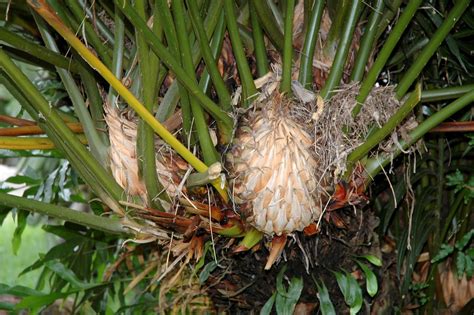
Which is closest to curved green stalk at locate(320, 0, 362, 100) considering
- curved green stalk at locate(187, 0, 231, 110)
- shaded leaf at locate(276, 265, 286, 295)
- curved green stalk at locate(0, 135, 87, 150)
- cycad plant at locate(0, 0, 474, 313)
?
cycad plant at locate(0, 0, 474, 313)

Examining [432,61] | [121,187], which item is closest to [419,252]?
[432,61]

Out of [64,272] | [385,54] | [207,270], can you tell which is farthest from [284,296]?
[64,272]

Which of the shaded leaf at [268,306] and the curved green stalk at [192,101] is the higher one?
the curved green stalk at [192,101]

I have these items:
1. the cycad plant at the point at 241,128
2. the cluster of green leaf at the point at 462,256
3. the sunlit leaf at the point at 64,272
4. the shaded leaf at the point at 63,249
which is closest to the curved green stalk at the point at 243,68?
the cycad plant at the point at 241,128

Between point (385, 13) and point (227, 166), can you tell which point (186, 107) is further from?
point (385, 13)

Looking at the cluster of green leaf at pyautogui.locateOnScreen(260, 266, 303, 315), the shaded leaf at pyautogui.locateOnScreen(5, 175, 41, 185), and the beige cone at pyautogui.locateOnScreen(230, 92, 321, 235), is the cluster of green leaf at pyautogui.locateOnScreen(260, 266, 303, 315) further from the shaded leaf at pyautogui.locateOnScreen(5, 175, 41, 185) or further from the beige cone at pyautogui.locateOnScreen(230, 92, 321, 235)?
the shaded leaf at pyautogui.locateOnScreen(5, 175, 41, 185)

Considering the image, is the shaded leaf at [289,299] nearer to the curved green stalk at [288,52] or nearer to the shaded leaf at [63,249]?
the curved green stalk at [288,52]
